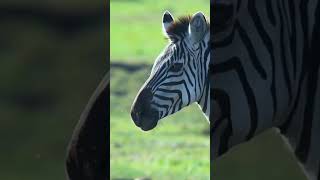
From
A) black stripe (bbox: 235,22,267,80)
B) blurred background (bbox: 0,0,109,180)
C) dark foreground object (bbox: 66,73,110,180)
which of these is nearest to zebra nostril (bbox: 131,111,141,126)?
dark foreground object (bbox: 66,73,110,180)

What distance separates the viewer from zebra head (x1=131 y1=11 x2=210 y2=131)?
2.69 m

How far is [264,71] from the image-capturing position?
111 inches

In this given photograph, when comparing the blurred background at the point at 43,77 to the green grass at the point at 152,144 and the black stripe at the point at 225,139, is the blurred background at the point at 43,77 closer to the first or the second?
the green grass at the point at 152,144

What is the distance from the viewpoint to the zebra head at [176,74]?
2688 mm

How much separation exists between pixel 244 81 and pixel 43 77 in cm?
69

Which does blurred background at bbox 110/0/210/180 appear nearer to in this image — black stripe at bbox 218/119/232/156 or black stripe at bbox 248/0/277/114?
black stripe at bbox 218/119/232/156

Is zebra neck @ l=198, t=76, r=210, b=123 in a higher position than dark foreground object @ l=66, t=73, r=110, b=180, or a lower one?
higher

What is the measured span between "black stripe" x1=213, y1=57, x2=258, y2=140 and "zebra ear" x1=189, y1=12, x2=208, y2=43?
0.11 m

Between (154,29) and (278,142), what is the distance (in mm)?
659

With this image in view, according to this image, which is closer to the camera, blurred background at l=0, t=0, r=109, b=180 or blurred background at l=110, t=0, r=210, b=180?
blurred background at l=110, t=0, r=210, b=180

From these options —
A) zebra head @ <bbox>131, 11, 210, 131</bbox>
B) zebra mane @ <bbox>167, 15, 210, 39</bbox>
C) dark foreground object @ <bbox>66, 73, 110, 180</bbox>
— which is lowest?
Answer: dark foreground object @ <bbox>66, 73, 110, 180</bbox>

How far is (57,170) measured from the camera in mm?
2893

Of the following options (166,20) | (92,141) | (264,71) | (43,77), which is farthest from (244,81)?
(43,77)

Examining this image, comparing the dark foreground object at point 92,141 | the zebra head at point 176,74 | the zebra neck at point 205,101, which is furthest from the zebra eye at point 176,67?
the dark foreground object at point 92,141
